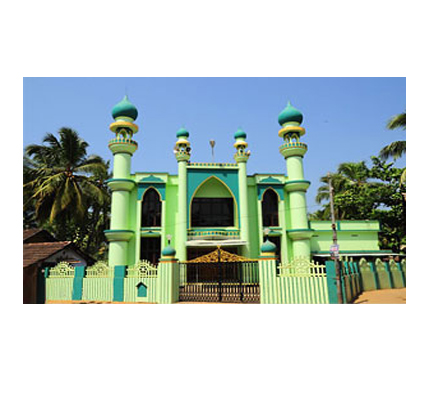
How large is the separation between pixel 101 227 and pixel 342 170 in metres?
15.8

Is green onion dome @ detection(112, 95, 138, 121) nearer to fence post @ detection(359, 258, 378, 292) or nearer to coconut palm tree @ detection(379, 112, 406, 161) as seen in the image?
coconut palm tree @ detection(379, 112, 406, 161)

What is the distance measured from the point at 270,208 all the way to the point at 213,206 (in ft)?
8.82

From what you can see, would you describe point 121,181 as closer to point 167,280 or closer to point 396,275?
point 167,280


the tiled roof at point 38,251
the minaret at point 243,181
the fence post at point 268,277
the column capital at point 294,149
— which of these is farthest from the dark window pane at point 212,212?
the fence post at point 268,277

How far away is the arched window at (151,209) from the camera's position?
558 inches

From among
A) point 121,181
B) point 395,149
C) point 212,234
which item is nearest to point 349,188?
point 395,149

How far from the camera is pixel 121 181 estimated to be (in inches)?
540

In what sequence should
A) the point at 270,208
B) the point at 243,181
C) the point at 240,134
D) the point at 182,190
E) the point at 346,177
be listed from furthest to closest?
1. the point at 346,177
2. the point at 240,134
3. the point at 270,208
4. the point at 243,181
5. the point at 182,190

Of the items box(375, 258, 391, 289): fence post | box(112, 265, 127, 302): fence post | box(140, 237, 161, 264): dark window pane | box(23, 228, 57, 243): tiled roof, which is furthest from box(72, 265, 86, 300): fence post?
box(375, 258, 391, 289): fence post

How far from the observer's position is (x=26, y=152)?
52.5 ft

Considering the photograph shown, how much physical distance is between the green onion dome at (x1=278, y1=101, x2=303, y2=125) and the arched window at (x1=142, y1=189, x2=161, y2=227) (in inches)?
279

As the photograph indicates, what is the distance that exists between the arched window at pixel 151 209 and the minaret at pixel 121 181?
0.75 metres

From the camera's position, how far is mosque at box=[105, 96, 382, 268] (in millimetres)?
13719

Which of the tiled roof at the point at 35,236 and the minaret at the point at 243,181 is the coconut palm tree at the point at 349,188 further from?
the tiled roof at the point at 35,236
